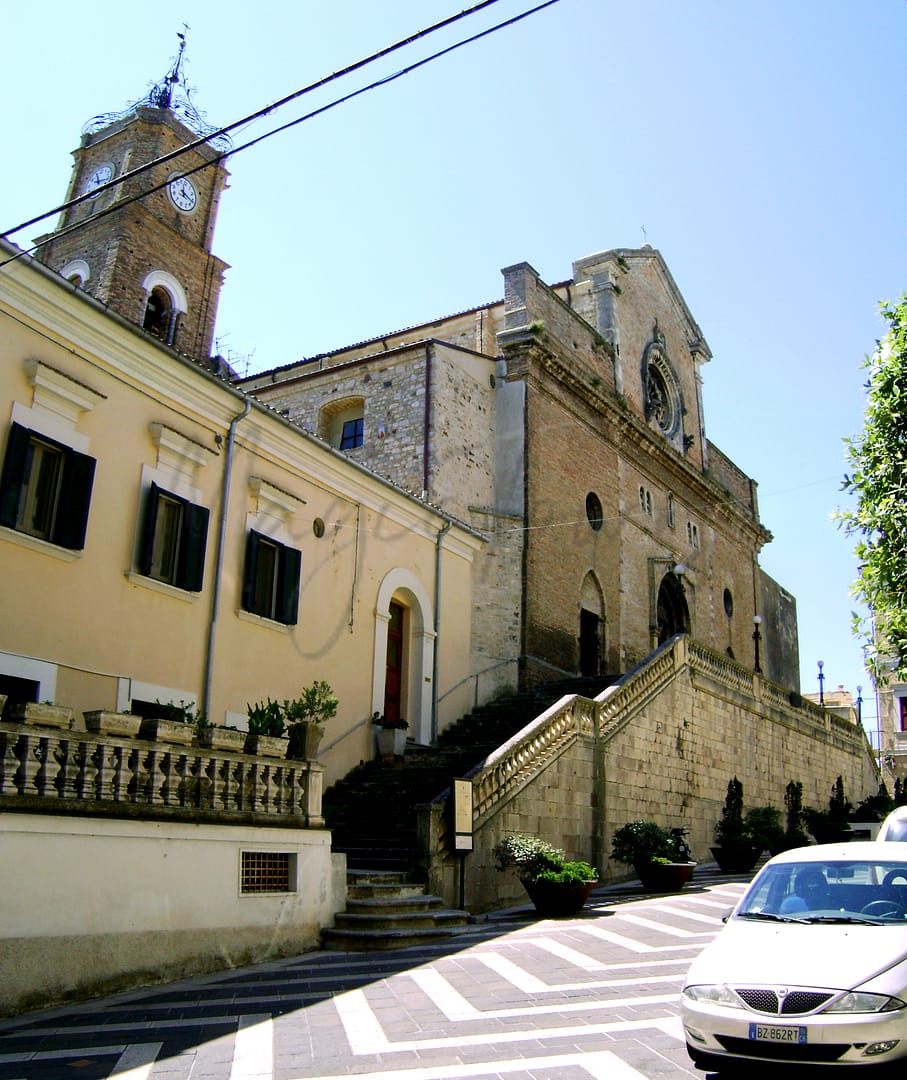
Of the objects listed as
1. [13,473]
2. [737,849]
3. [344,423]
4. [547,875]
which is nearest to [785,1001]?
[547,875]

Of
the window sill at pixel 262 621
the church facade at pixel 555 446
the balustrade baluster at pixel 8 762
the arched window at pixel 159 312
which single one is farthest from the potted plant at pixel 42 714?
the arched window at pixel 159 312

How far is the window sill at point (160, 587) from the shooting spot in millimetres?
12438

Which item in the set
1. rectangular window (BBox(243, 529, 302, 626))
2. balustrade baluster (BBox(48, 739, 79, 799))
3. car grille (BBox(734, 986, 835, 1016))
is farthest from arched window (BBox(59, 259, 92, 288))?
car grille (BBox(734, 986, 835, 1016))

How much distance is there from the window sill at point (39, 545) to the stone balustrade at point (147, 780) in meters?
3.69

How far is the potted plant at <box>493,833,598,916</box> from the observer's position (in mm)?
11992

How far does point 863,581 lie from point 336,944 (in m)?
8.93

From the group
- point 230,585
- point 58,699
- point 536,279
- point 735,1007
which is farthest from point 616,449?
point 735,1007

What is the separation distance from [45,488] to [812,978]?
9965 millimetres

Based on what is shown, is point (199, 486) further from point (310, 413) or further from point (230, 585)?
point (310, 413)

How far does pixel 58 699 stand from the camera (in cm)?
1123

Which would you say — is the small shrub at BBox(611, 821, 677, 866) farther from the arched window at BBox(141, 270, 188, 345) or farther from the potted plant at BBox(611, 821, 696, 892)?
the arched window at BBox(141, 270, 188, 345)

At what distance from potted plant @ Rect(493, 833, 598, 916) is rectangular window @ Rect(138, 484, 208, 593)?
5615mm

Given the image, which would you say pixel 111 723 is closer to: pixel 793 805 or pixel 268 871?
pixel 268 871

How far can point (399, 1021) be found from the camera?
A: 6.77 metres
